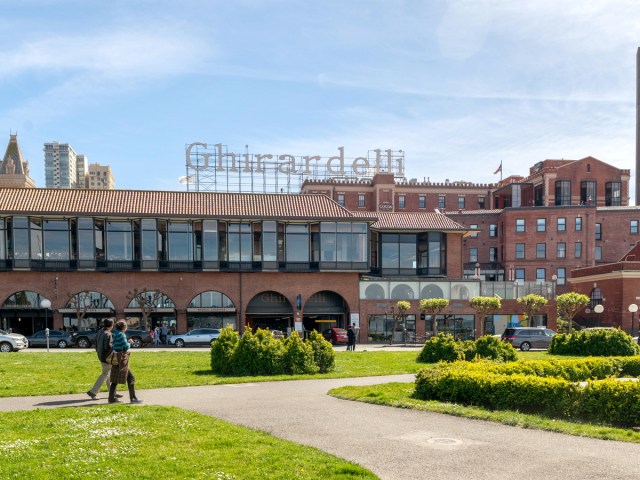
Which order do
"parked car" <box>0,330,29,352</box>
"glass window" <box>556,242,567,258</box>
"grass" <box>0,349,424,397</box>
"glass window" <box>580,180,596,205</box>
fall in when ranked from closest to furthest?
"grass" <box>0,349,424,397</box>, "parked car" <box>0,330,29,352</box>, "glass window" <box>556,242,567,258</box>, "glass window" <box>580,180,596,205</box>

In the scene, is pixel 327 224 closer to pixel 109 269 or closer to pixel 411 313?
pixel 411 313

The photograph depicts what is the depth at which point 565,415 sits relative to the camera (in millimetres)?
12094

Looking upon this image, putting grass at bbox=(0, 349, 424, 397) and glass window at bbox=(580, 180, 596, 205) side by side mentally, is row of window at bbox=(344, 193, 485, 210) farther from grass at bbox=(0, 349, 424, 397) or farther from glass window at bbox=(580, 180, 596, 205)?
grass at bbox=(0, 349, 424, 397)

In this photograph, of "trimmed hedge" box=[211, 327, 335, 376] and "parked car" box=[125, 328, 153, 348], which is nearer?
"trimmed hedge" box=[211, 327, 335, 376]

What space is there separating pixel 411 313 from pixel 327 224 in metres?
9.73

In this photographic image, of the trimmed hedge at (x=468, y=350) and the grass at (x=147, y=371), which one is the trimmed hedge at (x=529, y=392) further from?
the trimmed hedge at (x=468, y=350)

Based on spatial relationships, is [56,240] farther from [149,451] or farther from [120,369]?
[149,451]

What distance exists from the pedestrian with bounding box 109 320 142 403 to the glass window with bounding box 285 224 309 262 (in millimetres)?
33331

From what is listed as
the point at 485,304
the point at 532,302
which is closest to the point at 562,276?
the point at 532,302

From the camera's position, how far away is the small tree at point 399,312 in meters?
43.9

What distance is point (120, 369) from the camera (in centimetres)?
1320

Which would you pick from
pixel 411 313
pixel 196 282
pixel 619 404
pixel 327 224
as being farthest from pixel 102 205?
pixel 619 404

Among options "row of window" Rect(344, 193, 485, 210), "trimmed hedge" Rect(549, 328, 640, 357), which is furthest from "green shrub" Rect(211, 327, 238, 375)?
"row of window" Rect(344, 193, 485, 210)

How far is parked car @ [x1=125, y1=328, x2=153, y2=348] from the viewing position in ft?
127
